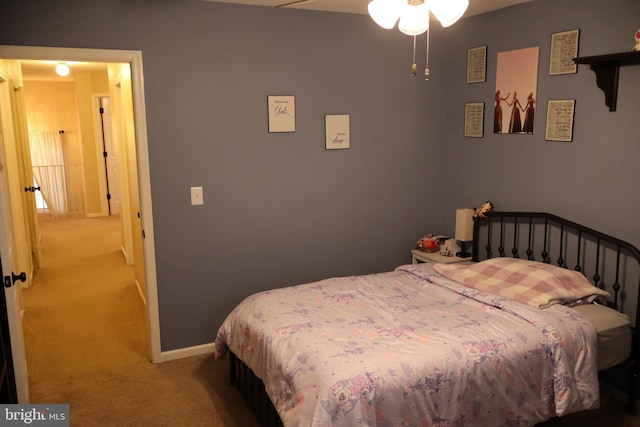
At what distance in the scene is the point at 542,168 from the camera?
351 cm

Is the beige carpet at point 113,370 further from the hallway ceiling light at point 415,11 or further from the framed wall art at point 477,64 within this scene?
the framed wall art at point 477,64

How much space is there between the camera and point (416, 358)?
7.44 feet

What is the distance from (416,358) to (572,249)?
167cm

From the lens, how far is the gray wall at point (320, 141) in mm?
3129

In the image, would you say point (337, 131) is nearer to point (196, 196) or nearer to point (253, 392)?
point (196, 196)

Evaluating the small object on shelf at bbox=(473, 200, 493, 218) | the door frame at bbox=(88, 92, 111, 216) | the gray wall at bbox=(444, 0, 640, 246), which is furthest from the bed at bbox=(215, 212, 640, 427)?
the door frame at bbox=(88, 92, 111, 216)

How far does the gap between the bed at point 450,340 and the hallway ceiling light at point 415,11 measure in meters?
1.43

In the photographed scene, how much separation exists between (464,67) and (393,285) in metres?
1.88

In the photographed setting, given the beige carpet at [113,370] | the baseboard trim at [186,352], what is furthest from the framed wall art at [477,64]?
the baseboard trim at [186,352]

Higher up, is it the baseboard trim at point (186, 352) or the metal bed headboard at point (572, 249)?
the metal bed headboard at point (572, 249)

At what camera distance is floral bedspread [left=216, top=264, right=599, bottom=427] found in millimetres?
2156

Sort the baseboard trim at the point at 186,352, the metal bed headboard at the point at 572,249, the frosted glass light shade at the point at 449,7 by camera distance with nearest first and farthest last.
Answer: the frosted glass light shade at the point at 449,7 < the metal bed headboard at the point at 572,249 < the baseboard trim at the point at 186,352

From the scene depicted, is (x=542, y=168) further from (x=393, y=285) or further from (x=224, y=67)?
(x=224, y=67)

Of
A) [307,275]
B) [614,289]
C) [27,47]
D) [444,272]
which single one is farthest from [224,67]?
[614,289]
